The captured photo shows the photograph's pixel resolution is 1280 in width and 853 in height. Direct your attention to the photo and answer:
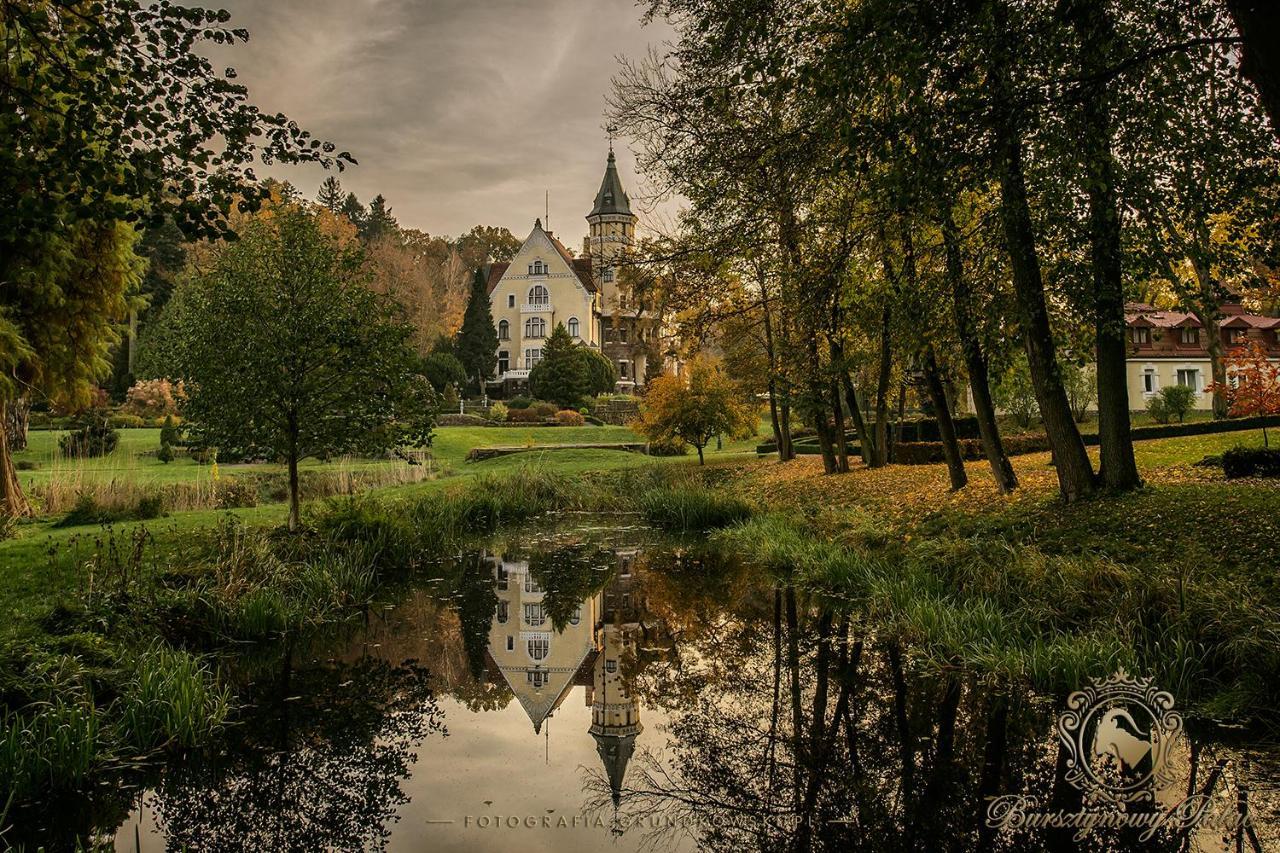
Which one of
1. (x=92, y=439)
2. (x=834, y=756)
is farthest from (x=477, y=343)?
(x=834, y=756)

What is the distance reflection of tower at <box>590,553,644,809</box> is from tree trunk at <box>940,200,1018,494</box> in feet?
20.6

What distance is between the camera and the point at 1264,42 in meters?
5.76

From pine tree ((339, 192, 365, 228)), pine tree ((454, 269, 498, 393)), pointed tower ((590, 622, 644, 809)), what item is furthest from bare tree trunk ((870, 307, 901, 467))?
pine tree ((339, 192, 365, 228))

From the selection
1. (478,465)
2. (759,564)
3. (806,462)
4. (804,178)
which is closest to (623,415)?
(478,465)

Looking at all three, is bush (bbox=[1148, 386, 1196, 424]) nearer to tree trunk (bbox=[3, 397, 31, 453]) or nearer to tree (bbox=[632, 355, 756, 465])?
tree (bbox=[632, 355, 756, 465])

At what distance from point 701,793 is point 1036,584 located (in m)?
4.88

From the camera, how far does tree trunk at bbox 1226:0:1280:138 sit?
18.6 ft

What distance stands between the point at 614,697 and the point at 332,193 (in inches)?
3431

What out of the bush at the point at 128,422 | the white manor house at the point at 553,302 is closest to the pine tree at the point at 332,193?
the white manor house at the point at 553,302

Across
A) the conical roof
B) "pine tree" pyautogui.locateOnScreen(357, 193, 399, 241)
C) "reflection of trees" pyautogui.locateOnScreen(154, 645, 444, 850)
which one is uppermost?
"pine tree" pyautogui.locateOnScreen(357, 193, 399, 241)

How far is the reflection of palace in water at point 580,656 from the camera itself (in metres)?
6.79

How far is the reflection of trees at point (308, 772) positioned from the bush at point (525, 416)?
1348 inches

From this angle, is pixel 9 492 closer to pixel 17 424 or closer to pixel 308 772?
pixel 17 424

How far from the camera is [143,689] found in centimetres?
616
